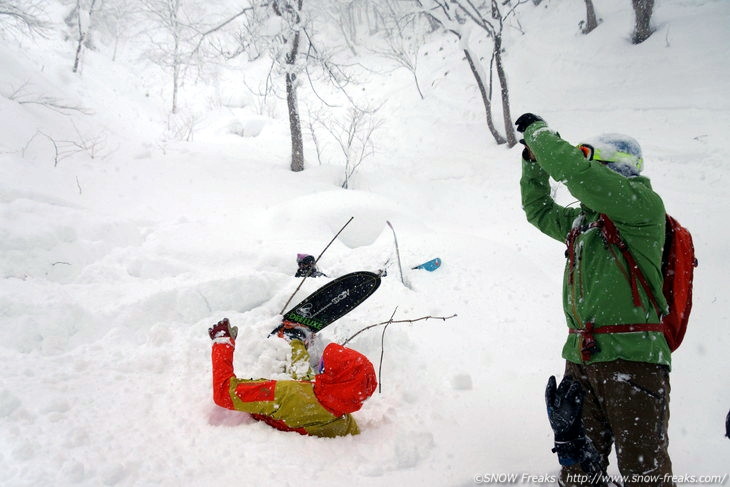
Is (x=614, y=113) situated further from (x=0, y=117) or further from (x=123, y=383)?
(x=0, y=117)

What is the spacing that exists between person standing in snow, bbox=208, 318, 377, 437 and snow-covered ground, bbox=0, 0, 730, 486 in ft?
0.42

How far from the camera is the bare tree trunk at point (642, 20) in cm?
1058

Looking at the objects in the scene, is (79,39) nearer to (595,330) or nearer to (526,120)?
(526,120)

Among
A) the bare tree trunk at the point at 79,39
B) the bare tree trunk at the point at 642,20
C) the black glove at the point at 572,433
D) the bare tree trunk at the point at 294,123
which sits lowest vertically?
the black glove at the point at 572,433

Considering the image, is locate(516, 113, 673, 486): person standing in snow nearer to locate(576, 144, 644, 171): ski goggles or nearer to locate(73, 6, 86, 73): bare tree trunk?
locate(576, 144, 644, 171): ski goggles

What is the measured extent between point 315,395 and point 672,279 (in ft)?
6.61

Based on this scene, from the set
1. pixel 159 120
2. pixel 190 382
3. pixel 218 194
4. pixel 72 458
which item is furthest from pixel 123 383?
pixel 159 120

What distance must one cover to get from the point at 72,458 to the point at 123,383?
84 cm

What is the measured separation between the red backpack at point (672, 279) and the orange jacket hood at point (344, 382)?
1.31 metres

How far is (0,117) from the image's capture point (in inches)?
270

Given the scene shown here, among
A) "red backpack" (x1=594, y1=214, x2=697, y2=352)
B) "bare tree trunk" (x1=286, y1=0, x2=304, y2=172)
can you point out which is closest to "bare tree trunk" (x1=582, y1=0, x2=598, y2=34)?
"bare tree trunk" (x1=286, y1=0, x2=304, y2=172)

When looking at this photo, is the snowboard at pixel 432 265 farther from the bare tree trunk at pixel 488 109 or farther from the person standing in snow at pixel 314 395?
the bare tree trunk at pixel 488 109

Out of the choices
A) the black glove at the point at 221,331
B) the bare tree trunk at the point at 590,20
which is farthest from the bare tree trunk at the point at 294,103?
the bare tree trunk at the point at 590,20

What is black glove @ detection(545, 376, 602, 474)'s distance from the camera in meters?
1.85
